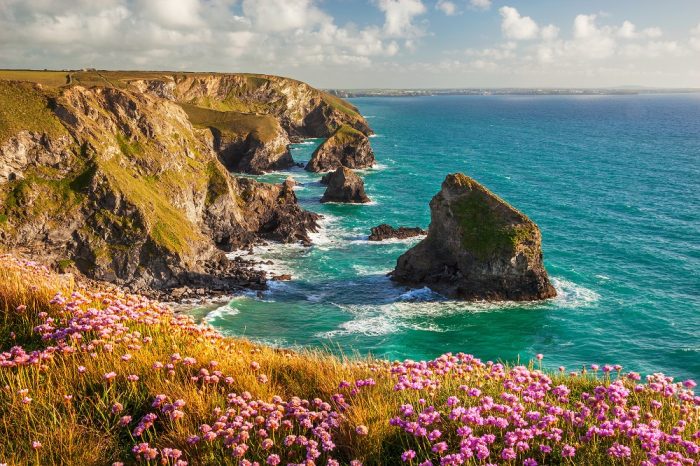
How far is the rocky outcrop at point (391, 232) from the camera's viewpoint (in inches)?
3174

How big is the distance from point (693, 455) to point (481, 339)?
42958mm

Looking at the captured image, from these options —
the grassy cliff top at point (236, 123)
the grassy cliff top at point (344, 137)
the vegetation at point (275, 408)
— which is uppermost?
the grassy cliff top at point (236, 123)

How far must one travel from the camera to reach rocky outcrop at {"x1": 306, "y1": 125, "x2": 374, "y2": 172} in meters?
141

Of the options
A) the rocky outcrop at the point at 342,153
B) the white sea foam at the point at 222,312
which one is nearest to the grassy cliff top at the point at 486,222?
the white sea foam at the point at 222,312

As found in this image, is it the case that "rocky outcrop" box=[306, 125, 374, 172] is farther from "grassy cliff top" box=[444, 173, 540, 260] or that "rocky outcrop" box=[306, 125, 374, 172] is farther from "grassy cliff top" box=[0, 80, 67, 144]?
"grassy cliff top" box=[0, 80, 67, 144]

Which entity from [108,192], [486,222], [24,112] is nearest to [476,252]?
[486,222]

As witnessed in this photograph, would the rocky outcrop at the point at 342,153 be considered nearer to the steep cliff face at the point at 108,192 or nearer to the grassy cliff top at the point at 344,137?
the grassy cliff top at the point at 344,137

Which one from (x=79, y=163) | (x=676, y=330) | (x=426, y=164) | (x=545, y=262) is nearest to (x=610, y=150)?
(x=426, y=164)

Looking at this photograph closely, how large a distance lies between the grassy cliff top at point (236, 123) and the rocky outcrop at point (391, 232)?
7077cm

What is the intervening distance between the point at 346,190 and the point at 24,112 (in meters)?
58.9

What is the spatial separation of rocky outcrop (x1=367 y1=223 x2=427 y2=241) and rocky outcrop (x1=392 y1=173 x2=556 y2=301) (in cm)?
1719

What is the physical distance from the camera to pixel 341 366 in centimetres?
1114

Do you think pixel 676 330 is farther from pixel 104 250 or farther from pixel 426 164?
pixel 426 164

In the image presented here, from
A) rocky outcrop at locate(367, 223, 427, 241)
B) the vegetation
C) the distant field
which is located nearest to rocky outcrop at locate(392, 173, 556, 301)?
rocky outcrop at locate(367, 223, 427, 241)
